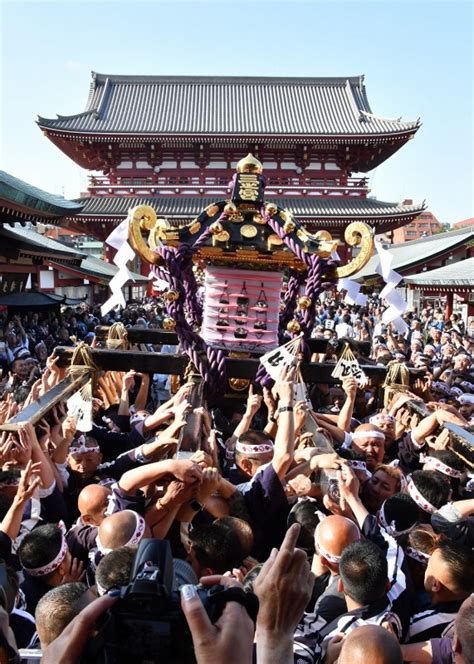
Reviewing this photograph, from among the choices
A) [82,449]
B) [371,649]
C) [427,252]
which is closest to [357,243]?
[82,449]

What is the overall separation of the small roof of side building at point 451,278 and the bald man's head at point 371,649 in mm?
12524

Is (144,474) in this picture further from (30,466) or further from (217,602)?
(217,602)

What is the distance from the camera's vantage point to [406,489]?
10.8 feet

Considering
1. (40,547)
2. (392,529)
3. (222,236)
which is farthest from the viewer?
(222,236)

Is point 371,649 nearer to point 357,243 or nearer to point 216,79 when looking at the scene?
point 357,243

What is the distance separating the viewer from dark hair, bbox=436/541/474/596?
224cm

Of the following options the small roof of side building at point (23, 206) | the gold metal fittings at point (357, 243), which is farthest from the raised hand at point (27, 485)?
the small roof of side building at point (23, 206)

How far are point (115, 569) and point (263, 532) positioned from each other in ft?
4.06

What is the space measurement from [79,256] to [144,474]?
1683 cm

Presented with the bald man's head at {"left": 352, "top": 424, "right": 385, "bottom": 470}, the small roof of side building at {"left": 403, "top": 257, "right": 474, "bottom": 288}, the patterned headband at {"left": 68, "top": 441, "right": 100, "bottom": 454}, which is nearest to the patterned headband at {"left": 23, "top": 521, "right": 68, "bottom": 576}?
the patterned headband at {"left": 68, "top": 441, "right": 100, "bottom": 454}

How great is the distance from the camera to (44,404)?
3471 mm

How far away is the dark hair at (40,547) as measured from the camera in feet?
8.08

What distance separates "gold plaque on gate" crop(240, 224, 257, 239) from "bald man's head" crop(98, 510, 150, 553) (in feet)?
9.87

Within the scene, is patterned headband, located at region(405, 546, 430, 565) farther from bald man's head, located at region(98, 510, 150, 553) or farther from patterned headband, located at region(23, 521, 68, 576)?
patterned headband, located at region(23, 521, 68, 576)
